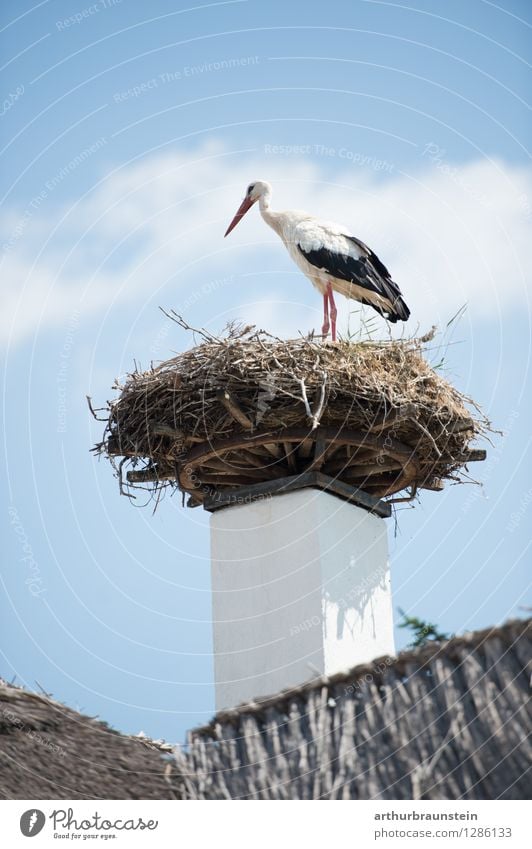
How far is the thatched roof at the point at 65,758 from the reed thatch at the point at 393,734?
0.43m

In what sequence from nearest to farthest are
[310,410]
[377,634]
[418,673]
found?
[418,673], [310,410], [377,634]

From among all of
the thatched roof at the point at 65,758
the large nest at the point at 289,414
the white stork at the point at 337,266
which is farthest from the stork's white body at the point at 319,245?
the thatched roof at the point at 65,758

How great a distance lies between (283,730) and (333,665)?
3.54m

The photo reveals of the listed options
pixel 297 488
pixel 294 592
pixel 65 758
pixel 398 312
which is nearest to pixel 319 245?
pixel 398 312

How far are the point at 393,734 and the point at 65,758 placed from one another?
1.77 m

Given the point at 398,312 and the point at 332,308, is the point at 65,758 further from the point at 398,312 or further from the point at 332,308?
the point at 332,308

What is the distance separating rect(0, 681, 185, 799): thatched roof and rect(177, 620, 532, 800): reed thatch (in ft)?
1.41

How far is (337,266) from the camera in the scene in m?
11.9

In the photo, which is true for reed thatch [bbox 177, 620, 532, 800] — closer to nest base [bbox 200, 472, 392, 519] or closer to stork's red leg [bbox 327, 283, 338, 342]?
nest base [bbox 200, 472, 392, 519]

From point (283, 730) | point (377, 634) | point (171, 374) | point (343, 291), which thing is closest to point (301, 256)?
point (343, 291)

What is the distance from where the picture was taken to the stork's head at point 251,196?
1320cm
